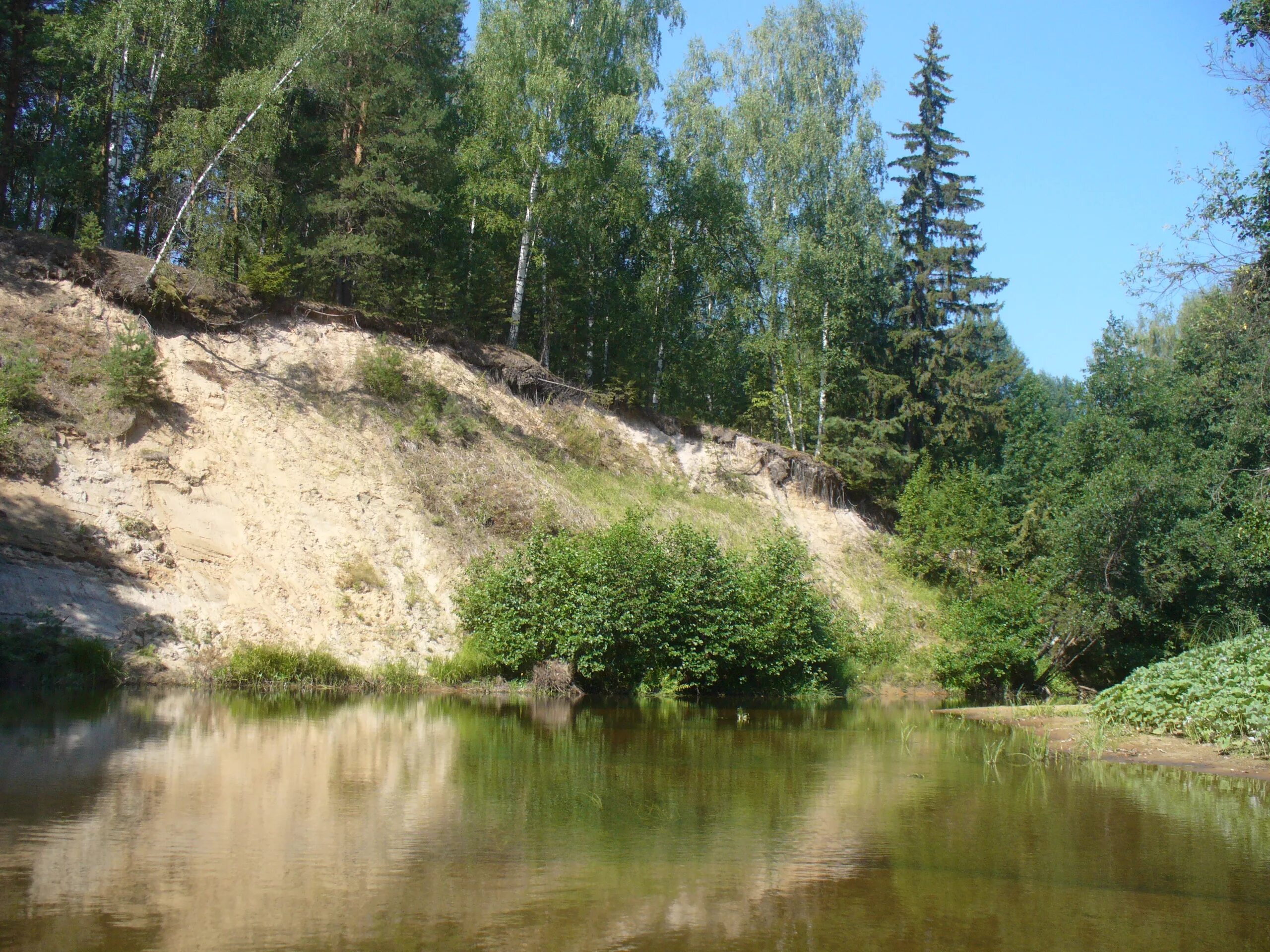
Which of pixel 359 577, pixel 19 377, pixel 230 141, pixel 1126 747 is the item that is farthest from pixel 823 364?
pixel 19 377

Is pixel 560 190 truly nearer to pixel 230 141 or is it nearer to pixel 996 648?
pixel 230 141

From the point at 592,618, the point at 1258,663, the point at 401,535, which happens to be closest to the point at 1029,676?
the point at 1258,663

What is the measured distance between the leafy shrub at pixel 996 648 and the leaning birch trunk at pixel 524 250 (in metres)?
17.3

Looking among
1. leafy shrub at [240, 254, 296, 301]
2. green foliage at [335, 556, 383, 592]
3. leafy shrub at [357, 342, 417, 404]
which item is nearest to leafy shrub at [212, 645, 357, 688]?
green foliage at [335, 556, 383, 592]

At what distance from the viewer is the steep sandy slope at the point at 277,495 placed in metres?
21.5

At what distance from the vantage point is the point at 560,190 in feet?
112

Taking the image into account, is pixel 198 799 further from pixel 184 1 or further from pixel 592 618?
pixel 184 1

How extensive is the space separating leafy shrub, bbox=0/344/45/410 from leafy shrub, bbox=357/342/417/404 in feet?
28.3

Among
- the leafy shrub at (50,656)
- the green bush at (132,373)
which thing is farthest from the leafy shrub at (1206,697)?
the green bush at (132,373)

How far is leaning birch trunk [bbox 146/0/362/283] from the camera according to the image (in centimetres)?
2650

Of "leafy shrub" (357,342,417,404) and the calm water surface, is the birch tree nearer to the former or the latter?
"leafy shrub" (357,342,417,404)

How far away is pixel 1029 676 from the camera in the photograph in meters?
29.3

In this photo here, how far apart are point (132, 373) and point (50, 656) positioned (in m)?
8.42

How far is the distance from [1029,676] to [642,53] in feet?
95.1
